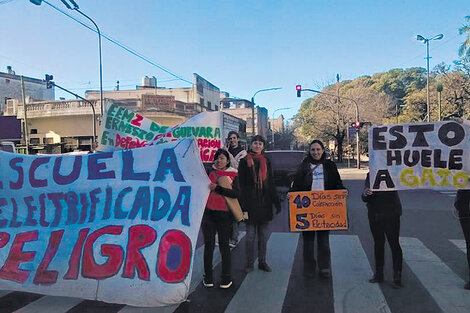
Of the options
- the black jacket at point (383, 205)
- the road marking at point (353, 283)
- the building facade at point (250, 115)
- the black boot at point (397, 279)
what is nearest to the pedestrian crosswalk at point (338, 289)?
the road marking at point (353, 283)

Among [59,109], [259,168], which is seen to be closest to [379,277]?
[259,168]

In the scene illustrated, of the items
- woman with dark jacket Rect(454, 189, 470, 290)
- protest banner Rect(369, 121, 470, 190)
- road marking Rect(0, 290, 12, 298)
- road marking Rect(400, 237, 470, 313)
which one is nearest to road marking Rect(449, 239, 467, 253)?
road marking Rect(400, 237, 470, 313)

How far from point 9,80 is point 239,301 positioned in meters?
60.5

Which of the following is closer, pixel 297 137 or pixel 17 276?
pixel 17 276

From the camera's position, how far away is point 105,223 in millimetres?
4238

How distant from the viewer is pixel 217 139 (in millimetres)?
7684

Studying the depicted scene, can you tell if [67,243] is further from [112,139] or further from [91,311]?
[112,139]

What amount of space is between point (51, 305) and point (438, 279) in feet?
14.9

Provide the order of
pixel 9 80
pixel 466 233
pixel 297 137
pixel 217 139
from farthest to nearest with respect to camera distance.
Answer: pixel 297 137 < pixel 9 80 < pixel 217 139 < pixel 466 233

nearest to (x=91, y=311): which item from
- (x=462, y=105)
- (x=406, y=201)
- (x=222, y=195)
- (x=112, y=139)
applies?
(x=222, y=195)

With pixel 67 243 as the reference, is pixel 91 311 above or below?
below

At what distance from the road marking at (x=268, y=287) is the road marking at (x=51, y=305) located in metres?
1.72

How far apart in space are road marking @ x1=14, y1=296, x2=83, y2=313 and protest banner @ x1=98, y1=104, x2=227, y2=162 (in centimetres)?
378

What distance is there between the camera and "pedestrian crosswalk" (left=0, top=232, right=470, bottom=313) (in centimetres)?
396
